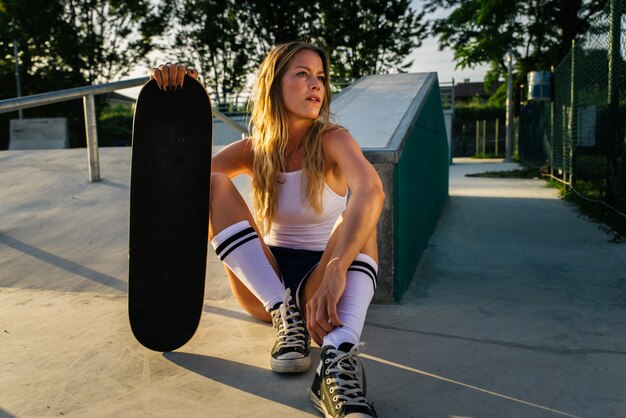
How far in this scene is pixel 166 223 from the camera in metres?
2.08

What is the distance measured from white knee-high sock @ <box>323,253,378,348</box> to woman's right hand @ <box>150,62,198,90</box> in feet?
3.10

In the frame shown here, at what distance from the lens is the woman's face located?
221cm

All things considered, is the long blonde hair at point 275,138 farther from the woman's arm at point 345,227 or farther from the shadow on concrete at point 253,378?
the shadow on concrete at point 253,378

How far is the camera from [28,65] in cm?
2397

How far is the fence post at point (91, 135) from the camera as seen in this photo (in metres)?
4.29

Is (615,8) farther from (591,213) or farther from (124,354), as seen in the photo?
(124,354)

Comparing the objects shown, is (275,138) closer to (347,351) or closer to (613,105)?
(347,351)

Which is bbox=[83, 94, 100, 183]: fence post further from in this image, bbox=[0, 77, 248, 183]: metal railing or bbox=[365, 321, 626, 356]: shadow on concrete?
bbox=[365, 321, 626, 356]: shadow on concrete

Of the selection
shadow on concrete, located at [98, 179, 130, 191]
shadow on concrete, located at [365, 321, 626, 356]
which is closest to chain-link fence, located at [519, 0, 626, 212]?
shadow on concrete, located at [365, 321, 626, 356]

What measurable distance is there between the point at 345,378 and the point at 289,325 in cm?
39

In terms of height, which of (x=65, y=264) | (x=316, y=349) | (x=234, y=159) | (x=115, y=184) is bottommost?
(x=316, y=349)

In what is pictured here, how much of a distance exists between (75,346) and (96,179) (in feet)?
8.64

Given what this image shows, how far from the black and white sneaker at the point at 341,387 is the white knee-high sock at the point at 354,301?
0.03m

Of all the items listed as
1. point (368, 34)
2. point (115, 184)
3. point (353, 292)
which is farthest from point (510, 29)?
point (353, 292)
